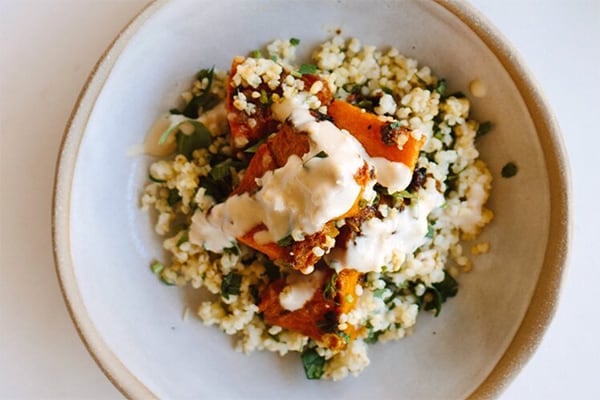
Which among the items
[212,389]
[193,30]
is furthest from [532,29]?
[212,389]

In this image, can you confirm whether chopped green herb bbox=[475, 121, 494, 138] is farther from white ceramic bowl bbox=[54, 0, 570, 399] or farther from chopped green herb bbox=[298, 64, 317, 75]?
chopped green herb bbox=[298, 64, 317, 75]

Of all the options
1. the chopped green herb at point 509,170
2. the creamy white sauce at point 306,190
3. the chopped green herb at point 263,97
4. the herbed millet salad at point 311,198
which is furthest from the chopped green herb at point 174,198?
the chopped green herb at point 509,170

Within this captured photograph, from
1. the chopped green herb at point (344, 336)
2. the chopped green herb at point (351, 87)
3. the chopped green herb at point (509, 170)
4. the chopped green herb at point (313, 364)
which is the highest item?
the chopped green herb at point (509, 170)

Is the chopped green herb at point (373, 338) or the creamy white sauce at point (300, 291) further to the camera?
the chopped green herb at point (373, 338)

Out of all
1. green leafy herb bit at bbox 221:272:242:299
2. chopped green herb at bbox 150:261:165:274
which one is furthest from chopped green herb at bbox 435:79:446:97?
chopped green herb at bbox 150:261:165:274

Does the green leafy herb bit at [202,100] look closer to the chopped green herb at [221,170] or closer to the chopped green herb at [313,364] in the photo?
the chopped green herb at [221,170]

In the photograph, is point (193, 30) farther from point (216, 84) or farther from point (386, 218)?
point (386, 218)
